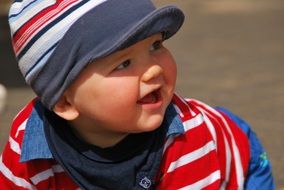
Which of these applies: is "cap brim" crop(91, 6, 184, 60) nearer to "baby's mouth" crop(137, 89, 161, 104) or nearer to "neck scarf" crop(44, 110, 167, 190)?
"baby's mouth" crop(137, 89, 161, 104)

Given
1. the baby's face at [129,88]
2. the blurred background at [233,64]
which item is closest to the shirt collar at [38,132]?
the baby's face at [129,88]

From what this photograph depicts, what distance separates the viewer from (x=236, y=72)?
13.3 ft

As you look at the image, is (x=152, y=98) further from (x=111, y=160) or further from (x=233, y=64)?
(x=233, y=64)

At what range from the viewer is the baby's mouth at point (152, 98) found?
1.83 metres

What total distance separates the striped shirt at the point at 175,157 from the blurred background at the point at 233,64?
2.27ft

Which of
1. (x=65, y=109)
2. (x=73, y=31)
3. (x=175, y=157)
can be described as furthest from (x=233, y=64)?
(x=73, y=31)

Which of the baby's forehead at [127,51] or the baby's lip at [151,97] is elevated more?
the baby's forehead at [127,51]

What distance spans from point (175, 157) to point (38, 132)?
38 cm

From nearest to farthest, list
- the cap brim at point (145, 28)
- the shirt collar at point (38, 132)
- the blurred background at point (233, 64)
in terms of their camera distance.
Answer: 1. the cap brim at point (145, 28)
2. the shirt collar at point (38, 132)
3. the blurred background at point (233, 64)

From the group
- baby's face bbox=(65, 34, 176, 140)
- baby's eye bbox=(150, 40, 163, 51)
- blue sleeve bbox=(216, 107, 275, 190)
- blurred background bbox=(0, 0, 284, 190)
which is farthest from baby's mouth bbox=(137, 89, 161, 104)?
blurred background bbox=(0, 0, 284, 190)

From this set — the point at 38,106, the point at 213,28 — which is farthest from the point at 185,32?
the point at 38,106

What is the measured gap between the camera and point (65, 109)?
189 cm

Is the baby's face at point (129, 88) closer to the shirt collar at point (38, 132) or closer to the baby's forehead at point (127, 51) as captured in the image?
the baby's forehead at point (127, 51)

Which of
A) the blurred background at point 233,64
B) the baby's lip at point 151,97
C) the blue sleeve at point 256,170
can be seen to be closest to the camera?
the baby's lip at point 151,97
